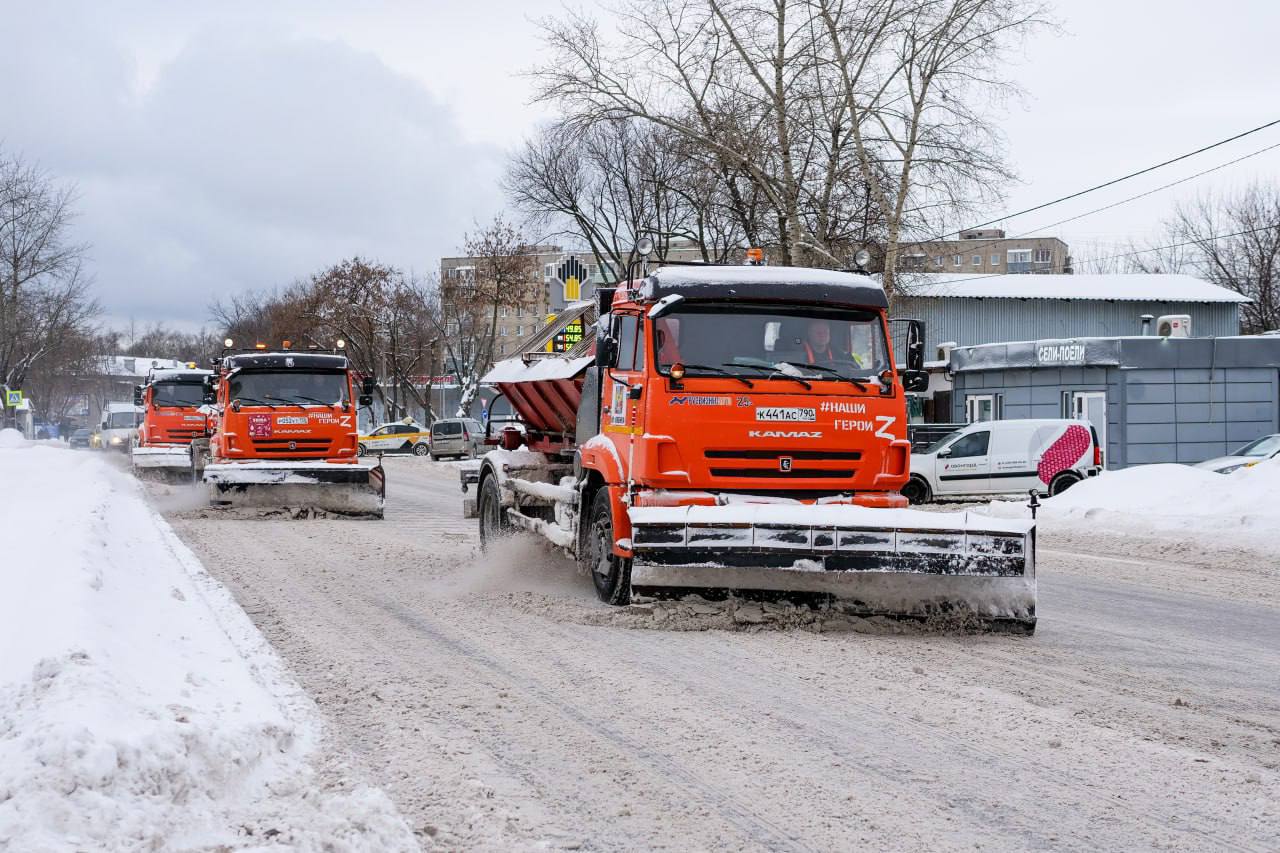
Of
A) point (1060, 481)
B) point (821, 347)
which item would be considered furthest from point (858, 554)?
point (1060, 481)

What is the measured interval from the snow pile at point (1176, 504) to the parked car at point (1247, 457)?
3.42 meters

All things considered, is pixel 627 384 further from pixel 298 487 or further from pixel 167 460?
pixel 167 460

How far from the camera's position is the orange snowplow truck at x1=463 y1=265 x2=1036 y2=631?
26.5ft

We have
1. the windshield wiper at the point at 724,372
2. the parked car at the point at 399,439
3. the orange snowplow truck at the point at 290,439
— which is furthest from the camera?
the parked car at the point at 399,439

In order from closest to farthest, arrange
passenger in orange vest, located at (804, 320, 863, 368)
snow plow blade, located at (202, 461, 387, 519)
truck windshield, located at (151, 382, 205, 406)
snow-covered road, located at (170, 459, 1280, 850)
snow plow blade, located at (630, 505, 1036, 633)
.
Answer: snow-covered road, located at (170, 459, 1280, 850) → snow plow blade, located at (630, 505, 1036, 633) → passenger in orange vest, located at (804, 320, 863, 368) → snow plow blade, located at (202, 461, 387, 519) → truck windshield, located at (151, 382, 205, 406)

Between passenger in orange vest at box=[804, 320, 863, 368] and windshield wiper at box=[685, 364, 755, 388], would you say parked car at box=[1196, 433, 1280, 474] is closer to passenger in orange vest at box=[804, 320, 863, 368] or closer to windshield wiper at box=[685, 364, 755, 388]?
passenger in orange vest at box=[804, 320, 863, 368]

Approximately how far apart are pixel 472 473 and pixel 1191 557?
804 centimetres

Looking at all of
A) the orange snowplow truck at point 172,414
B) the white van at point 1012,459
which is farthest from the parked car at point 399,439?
the white van at point 1012,459

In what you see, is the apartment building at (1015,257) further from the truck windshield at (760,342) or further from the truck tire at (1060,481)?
the truck windshield at (760,342)

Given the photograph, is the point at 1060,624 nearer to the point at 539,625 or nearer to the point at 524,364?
the point at 539,625

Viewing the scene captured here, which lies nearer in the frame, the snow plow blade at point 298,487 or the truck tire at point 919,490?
the snow plow blade at point 298,487

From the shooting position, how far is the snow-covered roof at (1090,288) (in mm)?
50312

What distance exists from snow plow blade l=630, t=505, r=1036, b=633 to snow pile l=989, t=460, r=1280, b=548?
26.1 ft

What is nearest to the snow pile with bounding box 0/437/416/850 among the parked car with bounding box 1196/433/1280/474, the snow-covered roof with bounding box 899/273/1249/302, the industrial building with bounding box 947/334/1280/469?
the parked car with bounding box 1196/433/1280/474
